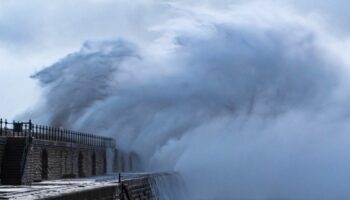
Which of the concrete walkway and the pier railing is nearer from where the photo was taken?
the concrete walkway

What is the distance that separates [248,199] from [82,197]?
32.1 m

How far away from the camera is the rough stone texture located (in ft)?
105

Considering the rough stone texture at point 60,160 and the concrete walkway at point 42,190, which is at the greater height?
the rough stone texture at point 60,160

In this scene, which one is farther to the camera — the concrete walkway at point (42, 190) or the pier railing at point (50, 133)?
the pier railing at point (50, 133)

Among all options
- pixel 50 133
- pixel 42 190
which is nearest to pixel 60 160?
pixel 50 133

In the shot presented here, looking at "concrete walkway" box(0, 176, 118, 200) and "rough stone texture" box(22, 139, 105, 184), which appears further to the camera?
"rough stone texture" box(22, 139, 105, 184)

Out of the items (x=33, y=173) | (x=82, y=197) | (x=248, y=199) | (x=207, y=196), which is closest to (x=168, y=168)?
(x=207, y=196)

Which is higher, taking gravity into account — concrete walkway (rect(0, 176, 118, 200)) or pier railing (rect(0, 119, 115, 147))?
pier railing (rect(0, 119, 115, 147))

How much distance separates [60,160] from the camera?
3872 centimetres

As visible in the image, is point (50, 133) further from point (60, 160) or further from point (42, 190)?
point (42, 190)

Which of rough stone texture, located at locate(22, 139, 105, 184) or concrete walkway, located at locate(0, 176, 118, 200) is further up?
rough stone texture, located at locate(22, 139, 105, 184)

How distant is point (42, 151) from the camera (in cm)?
3491

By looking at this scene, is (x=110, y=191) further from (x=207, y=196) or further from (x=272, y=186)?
(x=272, y=186)

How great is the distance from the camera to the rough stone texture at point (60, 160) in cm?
3195
